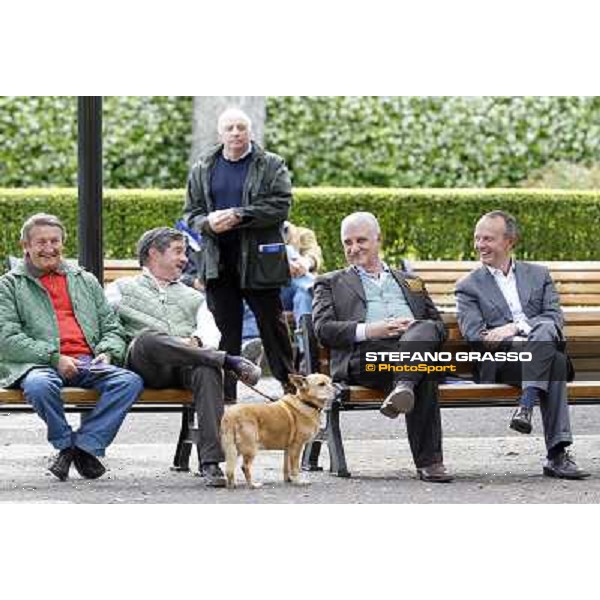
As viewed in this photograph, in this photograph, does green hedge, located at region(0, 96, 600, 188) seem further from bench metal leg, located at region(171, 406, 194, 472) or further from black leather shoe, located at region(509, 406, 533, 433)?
black leather shoe, located at region(509, 406, 533, 433)

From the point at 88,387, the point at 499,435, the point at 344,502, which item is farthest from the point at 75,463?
the point at 499,435

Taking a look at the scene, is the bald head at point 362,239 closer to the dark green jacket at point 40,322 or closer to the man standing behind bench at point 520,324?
the man standing behind bench at point 520,324

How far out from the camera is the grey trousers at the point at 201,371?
8.15 m

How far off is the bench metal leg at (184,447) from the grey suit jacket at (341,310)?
0.70 metres

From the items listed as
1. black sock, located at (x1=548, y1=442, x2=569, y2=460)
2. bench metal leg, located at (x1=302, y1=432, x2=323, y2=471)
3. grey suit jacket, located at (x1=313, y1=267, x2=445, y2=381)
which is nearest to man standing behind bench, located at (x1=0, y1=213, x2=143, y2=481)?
grey suit jacket, located at (x1=313, y1=267, x2=445, y2=381)

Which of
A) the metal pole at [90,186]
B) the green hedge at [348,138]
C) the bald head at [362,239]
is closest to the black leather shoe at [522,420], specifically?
the bald head at [362,239]

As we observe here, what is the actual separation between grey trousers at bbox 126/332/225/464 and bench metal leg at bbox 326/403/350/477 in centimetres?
61

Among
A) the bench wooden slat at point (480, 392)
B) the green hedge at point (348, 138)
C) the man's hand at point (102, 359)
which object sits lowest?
the bench wooden slat at point (480, 392)

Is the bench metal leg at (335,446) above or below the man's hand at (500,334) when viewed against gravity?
below

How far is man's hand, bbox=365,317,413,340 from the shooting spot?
8.40 m

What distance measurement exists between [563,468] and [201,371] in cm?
173

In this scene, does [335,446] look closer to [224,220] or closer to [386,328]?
[386,328]

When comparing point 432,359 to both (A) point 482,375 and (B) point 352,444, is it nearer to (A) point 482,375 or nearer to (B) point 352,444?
(A) point 482,375

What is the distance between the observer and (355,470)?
884 cm
